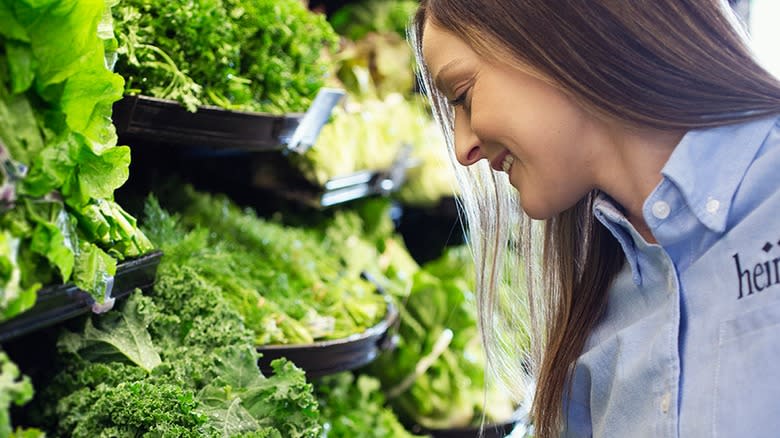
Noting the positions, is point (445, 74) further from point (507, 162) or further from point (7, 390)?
point (7, 390)

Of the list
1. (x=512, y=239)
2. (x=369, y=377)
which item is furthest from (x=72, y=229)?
(x=369, y=377)

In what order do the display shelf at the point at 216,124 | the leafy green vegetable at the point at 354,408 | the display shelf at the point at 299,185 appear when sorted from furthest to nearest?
1. the display shelf at the point at 299,185
2. the leafy green vegetable at the point at 354,408
3. the display shelf at the point at 216,124

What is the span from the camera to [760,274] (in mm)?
1343

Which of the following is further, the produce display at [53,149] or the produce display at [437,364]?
the produce display at [437,364]

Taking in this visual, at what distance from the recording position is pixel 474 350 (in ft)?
11.9

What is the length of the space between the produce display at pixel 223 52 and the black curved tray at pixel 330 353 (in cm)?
58

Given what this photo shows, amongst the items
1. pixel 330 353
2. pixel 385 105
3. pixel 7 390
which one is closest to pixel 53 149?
pixel 7 390

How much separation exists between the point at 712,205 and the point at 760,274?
5.4 inches

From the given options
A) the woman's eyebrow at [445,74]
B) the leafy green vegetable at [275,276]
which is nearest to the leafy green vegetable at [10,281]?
the woman's eyebrow at [445,74]

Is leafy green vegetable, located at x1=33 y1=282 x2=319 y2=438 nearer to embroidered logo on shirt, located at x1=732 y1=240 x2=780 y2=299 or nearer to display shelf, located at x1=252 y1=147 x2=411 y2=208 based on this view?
embroidered logo on shirt, located at x1=732 y1=240 x2=780 y2=299

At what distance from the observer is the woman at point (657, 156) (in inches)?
53.3

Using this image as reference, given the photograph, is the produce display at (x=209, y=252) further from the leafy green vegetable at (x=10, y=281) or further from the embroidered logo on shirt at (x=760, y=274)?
the embroidered logo on shirt at (x=760, y=274)

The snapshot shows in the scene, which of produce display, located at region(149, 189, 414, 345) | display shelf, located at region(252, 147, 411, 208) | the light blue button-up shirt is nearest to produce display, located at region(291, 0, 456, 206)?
display shelf, located at region(252, 147, 411, 208)

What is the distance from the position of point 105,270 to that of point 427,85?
0.83m
